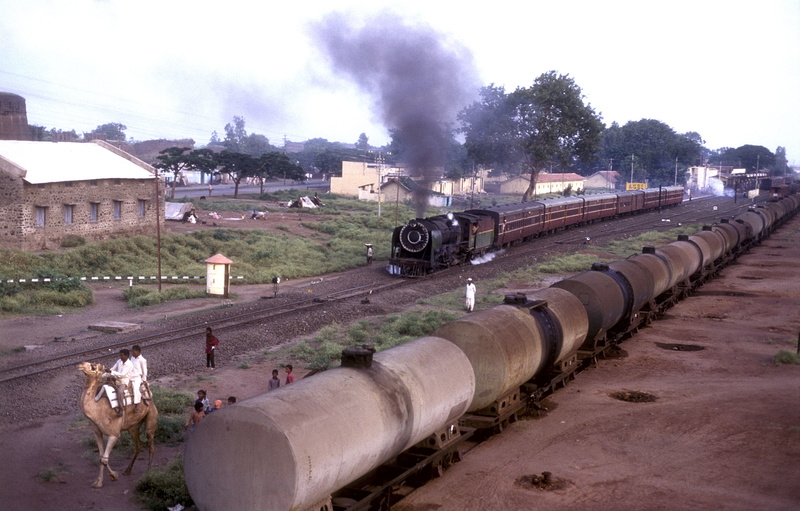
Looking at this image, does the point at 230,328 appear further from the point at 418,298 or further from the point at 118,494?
the point at 118,494

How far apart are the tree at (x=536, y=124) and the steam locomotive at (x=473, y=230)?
75.6 feet

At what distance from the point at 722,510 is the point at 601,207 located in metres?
62.5

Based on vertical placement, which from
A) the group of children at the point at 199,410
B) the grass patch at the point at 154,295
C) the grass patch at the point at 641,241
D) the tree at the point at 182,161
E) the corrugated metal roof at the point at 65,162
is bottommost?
the grass patch at the point at 154,295

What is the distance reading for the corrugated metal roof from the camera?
37.6 m

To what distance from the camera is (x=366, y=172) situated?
102m

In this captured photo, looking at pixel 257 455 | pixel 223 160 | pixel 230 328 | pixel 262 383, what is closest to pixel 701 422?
pixel 262 383

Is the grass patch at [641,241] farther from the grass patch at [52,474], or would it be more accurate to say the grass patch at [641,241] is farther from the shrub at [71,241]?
the grass patch at [52,474]

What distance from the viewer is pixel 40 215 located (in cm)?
3741

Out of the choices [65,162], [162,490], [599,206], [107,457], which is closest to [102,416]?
[107,457]

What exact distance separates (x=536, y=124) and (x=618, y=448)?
80.4 m

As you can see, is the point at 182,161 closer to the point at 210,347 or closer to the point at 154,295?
the point at 154,295

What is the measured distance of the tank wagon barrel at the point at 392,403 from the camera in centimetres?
854

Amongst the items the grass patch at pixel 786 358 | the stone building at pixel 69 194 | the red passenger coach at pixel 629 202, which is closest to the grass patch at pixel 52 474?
the grass patch at pixel 786 358

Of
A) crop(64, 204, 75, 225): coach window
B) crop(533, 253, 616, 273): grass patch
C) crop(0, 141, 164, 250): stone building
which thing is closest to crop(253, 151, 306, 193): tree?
crop(0, 141, 164, 250): stone building
